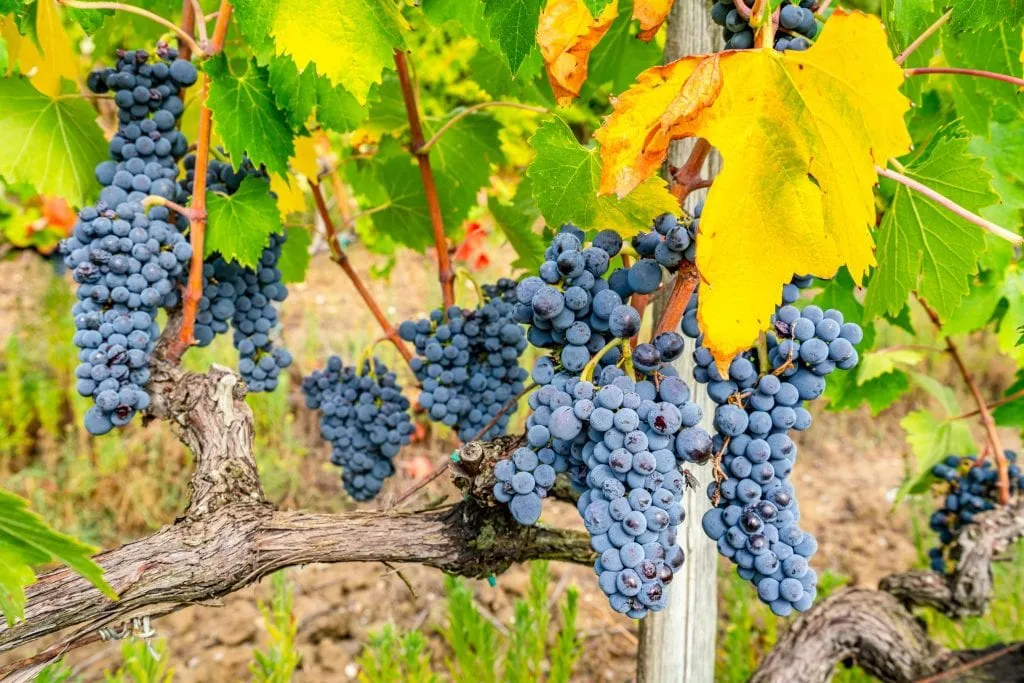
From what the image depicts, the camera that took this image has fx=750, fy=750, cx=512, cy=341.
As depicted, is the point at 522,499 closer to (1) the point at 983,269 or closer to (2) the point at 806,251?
(2) the point at 806,251

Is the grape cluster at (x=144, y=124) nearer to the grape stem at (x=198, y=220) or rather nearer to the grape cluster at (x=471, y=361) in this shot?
the grape stem at (x=198, y=220)

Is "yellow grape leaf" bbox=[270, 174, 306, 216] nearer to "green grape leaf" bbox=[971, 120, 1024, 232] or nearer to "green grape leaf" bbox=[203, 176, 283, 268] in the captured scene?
"green grape leaf" bbox=[203, 176, 283, 268]

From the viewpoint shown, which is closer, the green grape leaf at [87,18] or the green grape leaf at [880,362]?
the green grape leaf at [87,18]

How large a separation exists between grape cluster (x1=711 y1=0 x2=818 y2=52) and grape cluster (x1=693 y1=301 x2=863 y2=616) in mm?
245

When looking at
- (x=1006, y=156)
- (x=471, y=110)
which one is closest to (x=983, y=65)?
(x=1006, y=156)

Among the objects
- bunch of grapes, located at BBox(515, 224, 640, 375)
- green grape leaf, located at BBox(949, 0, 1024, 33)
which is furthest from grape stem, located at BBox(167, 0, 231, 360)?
green grape leaf, located at BBox(949, 0, 1024, 33)

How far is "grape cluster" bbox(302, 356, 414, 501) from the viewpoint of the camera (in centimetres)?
132

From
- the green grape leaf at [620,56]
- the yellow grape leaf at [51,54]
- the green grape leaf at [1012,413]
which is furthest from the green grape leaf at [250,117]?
the green grape leaf at [1012,413]

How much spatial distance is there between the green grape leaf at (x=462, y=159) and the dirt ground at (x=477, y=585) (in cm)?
86

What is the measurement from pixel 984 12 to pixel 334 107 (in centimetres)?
78

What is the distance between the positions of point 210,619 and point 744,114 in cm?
246

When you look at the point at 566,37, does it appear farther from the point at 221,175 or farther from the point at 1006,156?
the point at 1006,156

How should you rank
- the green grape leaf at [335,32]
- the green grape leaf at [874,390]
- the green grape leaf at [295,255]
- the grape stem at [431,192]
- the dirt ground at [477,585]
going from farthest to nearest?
1. the dirt ground at [477,585]
2. the green grape leaf at [874,390]
3. the green grape leaf at [295,255]
4. the grape stem at [431,192]
5. the green grape leaf at [335,32]

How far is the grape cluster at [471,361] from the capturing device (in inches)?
46.4
